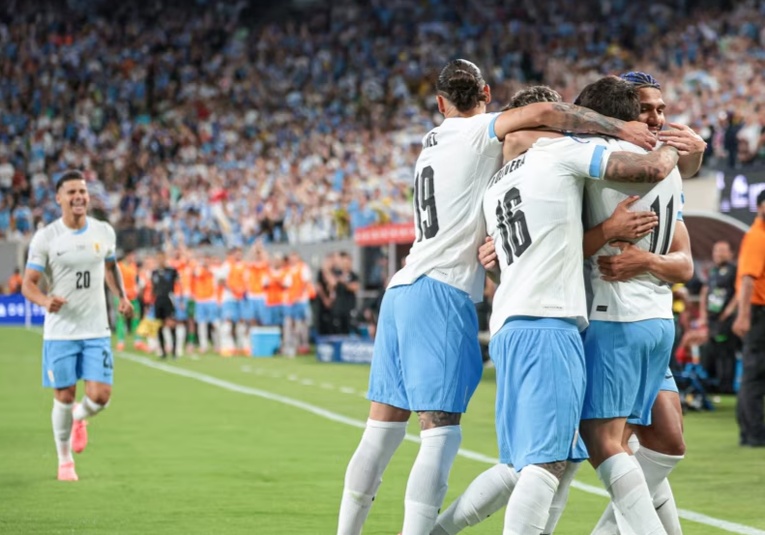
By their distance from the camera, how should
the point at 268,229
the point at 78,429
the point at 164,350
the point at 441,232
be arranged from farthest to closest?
the point at 268,229, the point at 164,350, the point at 78,429, the point at 441,232

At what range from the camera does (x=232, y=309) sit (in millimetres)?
29984

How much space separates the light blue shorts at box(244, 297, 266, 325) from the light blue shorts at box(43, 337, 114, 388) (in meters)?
18.5

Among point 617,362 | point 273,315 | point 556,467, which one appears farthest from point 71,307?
point 273,315

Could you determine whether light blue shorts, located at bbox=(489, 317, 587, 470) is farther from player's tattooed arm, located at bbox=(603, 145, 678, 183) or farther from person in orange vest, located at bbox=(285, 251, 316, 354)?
person in orange vest, located at bbox=(285, 251, 316, 354)

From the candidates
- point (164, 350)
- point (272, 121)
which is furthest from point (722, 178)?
point (272, 121)

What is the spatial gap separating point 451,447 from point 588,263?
1.05m

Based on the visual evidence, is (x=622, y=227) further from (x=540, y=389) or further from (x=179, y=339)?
(x=179, y=339)

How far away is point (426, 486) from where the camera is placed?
6.16m

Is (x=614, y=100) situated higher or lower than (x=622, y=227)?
higher

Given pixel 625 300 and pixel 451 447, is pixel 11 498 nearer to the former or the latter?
pixel 451 447

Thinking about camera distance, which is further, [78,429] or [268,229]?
[268,229]

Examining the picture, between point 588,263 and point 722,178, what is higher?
point 722,178

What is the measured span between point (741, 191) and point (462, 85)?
36.5 ft

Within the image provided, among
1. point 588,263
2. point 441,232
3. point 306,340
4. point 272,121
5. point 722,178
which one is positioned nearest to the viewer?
point 588,263
